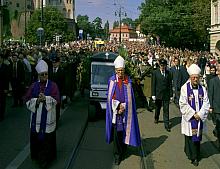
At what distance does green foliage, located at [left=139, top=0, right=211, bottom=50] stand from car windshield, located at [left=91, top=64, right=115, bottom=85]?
51.6m

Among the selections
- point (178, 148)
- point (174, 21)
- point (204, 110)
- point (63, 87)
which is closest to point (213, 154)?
point (178, 148)

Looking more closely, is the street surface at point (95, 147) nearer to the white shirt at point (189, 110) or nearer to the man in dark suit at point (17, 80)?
the white shirt at point (189, 110)

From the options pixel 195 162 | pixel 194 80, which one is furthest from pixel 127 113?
pixel 195 162

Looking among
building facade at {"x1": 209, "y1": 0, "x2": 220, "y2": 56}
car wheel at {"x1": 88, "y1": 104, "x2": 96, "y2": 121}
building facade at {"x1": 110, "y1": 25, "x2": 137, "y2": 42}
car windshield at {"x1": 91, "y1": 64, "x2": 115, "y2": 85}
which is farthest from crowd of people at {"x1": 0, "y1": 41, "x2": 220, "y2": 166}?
building facade at {"x1": 110, "y1": 25, "x2": 137, "y2": 42}

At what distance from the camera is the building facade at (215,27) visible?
184 feet

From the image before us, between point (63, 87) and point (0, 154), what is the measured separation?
17.4 ft

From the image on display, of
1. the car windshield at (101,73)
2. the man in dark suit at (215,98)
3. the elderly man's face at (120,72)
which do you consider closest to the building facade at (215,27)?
the car windshield at (101,73)

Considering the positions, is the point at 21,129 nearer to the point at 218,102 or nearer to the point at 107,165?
the point at 107,165

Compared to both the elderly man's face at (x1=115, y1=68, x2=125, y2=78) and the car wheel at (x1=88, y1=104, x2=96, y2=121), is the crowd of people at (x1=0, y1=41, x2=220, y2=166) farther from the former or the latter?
the car wheel at (x1=88, y1=104, x2=96, y2=121)

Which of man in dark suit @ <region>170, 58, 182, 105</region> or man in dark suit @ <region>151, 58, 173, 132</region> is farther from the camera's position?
man in dark suit @ <region>170, 58, 182, 105</region>

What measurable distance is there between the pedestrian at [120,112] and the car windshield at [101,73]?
17.7 feet

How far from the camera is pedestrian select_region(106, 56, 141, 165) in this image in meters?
9.11

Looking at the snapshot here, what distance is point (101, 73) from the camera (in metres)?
15.0

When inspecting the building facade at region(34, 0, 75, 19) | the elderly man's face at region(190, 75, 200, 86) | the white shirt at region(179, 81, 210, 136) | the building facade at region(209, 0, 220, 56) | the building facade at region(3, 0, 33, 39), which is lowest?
the white shirt at region(179, 81, 210, 136)
